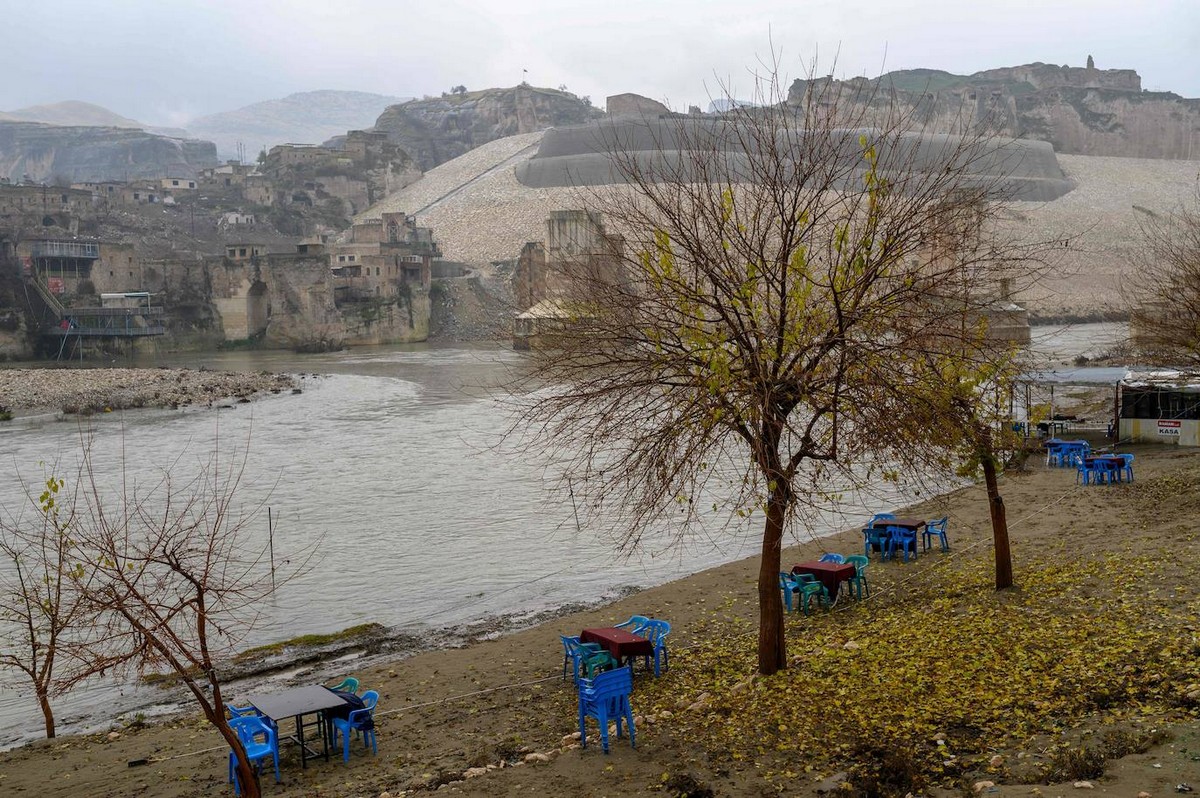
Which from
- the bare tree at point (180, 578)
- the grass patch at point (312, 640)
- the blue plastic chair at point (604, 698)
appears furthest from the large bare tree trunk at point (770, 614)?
the grass patch at point (312, 640)

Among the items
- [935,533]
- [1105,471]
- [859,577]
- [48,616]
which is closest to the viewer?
[48,616]

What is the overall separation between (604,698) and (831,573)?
13.4 feet

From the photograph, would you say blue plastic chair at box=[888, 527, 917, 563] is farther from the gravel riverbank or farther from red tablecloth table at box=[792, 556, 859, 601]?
the gravel riverbank

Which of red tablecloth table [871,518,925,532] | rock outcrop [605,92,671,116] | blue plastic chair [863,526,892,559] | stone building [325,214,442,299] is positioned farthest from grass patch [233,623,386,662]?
rock outcrop [605,92,671,116]

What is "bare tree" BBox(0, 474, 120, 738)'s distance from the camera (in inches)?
290

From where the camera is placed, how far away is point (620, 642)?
8852mm

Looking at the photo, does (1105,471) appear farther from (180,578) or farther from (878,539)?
(180,578)

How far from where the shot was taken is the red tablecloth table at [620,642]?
8.84 metres

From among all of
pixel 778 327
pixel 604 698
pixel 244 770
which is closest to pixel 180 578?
pixel 244 770

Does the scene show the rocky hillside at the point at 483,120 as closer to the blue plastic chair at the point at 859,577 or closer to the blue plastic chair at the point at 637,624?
the blue plastic chair at the point at 859,577

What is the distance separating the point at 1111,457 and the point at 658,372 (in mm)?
11070

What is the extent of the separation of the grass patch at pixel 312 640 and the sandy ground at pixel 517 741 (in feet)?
4.50

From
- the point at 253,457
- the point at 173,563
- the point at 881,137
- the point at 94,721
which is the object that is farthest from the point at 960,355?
the point at 253,457

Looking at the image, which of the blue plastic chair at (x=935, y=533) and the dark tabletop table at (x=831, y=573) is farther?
the blue plastic chair at (x=935, y=533)
